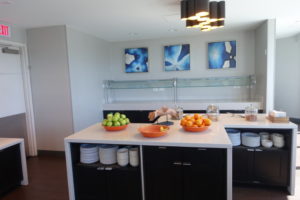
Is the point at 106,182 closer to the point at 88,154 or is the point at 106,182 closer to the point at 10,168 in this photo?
the point at 88,154

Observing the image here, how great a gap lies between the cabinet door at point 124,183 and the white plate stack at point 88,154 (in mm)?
219

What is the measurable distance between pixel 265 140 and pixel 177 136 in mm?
1175

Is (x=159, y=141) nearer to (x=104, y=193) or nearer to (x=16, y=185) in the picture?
(x=104, y=193)

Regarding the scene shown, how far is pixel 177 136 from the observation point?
6.82 feet

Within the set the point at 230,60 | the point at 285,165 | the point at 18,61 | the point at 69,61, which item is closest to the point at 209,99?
the point at 230,60

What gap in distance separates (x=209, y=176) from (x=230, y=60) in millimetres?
3558

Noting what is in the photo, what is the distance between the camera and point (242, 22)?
393cm

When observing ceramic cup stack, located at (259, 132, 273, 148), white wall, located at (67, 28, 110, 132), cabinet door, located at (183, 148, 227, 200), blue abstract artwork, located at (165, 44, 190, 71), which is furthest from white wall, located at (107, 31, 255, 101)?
cabinet door, located at (183, 148, 227, 200)

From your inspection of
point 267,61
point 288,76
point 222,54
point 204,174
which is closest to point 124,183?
point 204,174

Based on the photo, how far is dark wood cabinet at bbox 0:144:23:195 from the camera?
2.64 meters

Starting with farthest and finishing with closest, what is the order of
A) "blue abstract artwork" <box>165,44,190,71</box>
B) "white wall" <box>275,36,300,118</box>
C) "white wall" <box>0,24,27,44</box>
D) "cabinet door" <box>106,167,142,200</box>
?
"white wall" <box>275,36,300,118</box>, "blue abstract artwork" <box>165,44,190,71</box>, "white wall" <box>0,24,27,44</box>, "cabinet door" <box>106,167,142,200</box>

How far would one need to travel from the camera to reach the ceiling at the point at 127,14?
9.10 feet

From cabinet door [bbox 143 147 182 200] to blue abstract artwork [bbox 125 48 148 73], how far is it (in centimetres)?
356

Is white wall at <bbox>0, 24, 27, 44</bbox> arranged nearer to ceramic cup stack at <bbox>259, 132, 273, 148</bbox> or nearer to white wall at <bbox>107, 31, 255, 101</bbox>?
white wall at <bbox>107, 31, 255, 101</bbox>
